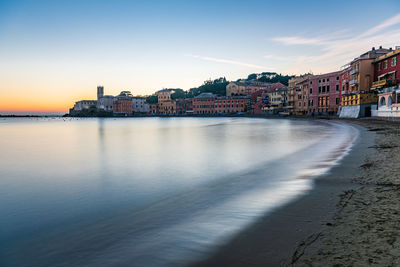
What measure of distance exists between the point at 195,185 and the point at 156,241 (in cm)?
485

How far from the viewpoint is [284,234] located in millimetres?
4531

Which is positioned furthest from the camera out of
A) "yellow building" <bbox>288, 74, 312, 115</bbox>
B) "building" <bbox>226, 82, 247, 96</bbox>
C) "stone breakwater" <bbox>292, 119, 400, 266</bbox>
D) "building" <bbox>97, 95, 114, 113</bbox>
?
"building" <bbox>97, 95, 114, 113</bbox>

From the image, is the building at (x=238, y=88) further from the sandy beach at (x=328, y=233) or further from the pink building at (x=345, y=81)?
the sandy beach at (x=328, y=233)

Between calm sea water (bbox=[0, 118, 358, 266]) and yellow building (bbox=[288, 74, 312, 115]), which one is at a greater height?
yellow building (bbox=[288, 74, 312, 115])

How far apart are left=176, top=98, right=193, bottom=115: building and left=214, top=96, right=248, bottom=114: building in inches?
807

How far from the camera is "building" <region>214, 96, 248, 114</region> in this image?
126 metres

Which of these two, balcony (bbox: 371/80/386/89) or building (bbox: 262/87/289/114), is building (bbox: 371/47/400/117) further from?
building (bbox: 262/87/289/114)

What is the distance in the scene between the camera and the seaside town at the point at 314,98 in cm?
4162

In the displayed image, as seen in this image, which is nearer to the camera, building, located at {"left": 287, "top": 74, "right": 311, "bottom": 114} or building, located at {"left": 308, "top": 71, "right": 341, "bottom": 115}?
building, located at {"left": 308, "top": 71, "right": 341, "bottom": 115}

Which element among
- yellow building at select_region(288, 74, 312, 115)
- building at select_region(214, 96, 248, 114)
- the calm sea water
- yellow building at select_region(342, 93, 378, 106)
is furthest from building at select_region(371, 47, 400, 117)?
building at select_region(214, 96, 248, 114)

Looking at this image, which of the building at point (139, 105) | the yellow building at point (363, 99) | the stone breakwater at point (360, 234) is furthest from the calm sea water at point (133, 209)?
the building at point (139, 105)

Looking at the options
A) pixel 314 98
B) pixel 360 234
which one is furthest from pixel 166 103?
pixel 360 234

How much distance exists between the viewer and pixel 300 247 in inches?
153

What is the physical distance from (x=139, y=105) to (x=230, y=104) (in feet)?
236
